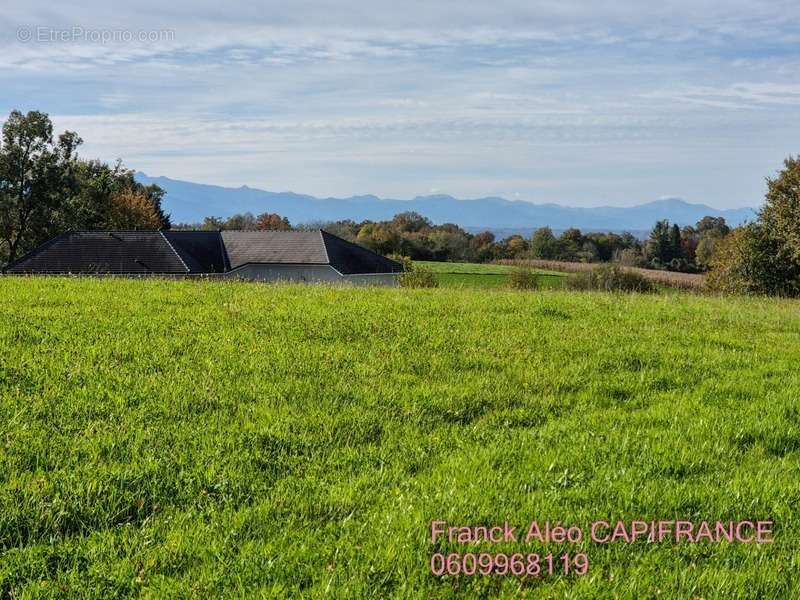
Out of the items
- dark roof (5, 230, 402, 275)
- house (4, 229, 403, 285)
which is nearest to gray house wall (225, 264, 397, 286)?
house (4, 229, 403, 285)

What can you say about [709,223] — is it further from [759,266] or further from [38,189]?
[38,189]

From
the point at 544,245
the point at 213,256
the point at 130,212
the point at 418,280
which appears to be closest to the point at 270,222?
the point at 130,212

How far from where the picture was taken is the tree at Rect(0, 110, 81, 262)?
190 ft

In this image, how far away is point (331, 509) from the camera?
4.90 metres

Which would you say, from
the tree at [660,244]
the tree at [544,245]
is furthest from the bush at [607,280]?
the tree at [660,244]

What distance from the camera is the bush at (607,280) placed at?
142 ft

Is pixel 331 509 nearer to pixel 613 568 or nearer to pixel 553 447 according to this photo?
pixel 613 568

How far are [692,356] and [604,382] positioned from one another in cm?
267

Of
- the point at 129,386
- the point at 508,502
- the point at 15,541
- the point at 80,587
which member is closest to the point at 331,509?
the point at 508,502

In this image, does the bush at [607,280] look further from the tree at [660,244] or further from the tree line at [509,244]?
the tree at [660,244]

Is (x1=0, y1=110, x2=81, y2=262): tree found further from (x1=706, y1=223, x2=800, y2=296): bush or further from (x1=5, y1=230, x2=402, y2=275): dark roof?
(x1=706, y1=223, x2=800, y2=296): bush

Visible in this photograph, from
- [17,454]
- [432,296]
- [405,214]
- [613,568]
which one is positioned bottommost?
[613,568]

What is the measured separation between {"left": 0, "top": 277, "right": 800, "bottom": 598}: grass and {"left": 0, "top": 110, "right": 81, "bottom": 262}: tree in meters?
55.5

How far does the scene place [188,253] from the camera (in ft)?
171
